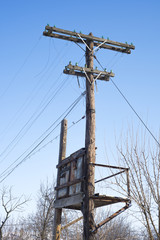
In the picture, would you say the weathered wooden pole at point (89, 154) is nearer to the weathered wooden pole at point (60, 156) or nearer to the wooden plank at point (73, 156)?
the wooden plank at point (73, 156)

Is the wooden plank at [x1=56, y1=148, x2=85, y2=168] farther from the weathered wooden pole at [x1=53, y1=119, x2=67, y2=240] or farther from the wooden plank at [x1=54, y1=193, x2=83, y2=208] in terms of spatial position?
the wooden plank at [x1=54, y1=193, x2=83, y2=208]

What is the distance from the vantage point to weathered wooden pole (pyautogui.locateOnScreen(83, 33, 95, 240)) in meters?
9.40

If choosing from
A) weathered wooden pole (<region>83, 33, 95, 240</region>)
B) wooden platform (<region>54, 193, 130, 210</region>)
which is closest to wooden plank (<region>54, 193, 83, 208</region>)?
wooden platform (<region>54, 193, 130, 210</region>)

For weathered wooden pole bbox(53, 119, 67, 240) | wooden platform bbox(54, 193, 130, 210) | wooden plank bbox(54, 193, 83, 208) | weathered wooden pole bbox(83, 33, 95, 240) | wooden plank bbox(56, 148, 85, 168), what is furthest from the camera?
weathered wooden pole bbox(53, 119, 67, 240)

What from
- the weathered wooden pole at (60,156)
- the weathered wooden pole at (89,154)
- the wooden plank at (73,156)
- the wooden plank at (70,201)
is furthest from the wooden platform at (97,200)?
the wooden plank at (73,156)

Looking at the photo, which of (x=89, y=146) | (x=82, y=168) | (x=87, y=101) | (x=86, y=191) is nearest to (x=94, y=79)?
(x=87, y=101)

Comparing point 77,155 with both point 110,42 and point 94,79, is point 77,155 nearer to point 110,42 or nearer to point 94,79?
point 94,79

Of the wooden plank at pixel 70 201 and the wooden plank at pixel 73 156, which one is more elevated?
the wooden plank at pixel 73 156

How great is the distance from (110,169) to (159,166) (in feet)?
6.03

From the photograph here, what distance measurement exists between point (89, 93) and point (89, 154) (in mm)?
2514

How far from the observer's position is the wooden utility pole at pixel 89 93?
9.50 metres

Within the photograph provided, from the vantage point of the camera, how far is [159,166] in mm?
10539

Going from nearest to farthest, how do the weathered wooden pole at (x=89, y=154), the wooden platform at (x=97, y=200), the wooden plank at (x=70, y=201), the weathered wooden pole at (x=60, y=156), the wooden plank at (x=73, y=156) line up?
the weathered wooden pole at (x=89, y=154) → the wooden platform at (x=97, y=200) → the wooden plank at (x=70, y=201) → the wooden plank at (x=73, y=156) → the weathered wooden pole at (x=60, y=156)

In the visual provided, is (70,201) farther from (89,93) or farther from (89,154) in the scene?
(89,93)
